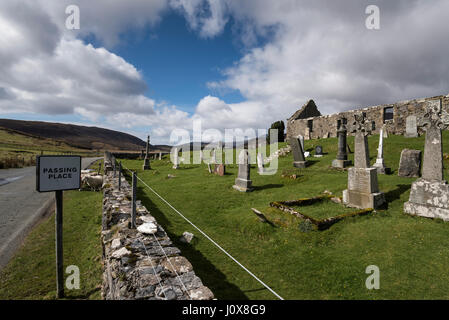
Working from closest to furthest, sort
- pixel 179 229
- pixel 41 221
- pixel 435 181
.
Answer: pixel 435 181 < pixel 179 229 < pixel 41 221

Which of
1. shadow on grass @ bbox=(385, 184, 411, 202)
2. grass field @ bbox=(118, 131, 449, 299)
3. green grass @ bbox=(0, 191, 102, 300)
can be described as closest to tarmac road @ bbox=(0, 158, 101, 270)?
green grass @ bbox=(0, 191, 102, 300)

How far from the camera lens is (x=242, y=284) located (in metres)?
4.45

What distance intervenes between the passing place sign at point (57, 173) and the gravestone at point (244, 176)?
8.14 metres

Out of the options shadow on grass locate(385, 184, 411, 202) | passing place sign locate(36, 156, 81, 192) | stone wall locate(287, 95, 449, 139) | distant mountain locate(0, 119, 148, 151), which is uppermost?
distant mountain locate(0, 119, 148, 151)

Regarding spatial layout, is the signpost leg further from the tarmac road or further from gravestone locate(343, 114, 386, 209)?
gravestone locate(343, 114, 386, 209)

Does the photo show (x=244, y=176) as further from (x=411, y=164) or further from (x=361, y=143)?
(x=411, y=164)

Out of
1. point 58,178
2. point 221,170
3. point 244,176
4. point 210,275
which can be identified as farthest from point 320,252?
point 221,170

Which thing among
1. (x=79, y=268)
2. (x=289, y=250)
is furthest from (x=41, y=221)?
(x=289, y=250)

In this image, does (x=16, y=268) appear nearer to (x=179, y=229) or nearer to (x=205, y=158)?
(x=179, y=229)

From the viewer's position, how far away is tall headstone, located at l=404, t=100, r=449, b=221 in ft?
20.9

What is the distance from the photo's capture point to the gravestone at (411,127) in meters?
21.4

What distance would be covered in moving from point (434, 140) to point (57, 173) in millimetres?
10210

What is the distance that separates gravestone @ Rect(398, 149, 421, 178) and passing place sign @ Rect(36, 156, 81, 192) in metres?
13.3
